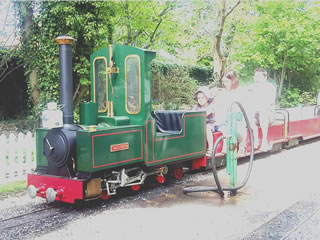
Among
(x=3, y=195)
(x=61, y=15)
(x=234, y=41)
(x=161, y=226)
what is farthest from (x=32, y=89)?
(x=234, y=41)

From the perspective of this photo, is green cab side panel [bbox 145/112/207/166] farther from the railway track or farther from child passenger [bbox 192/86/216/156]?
the railway track

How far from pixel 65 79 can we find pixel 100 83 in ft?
3.27

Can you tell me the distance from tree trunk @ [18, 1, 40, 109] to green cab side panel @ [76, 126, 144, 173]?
643cm

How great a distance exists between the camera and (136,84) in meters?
5.36

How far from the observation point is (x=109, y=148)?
15.9 feet

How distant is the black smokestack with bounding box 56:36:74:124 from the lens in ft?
16.0

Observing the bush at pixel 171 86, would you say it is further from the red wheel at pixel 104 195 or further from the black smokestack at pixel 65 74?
the black smokestack at pixel 65 74

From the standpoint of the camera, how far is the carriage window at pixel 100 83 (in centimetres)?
576

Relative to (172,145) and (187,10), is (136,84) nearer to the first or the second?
(172,145)

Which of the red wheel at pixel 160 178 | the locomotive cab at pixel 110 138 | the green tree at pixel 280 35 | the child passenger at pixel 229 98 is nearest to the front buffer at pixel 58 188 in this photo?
the locomotive cab at pixel 110 138

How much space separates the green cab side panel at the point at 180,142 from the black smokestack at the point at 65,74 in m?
1.17

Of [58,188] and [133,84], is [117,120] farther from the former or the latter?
[58,188]

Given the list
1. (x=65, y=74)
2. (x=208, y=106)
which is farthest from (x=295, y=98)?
(x=65, y=74)

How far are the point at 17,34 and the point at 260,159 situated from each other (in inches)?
296
